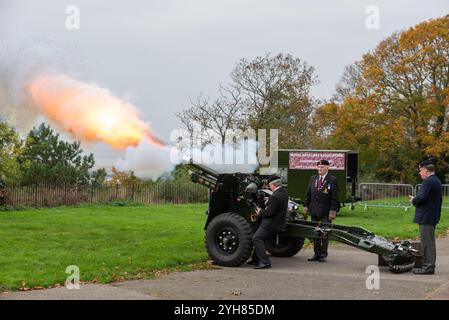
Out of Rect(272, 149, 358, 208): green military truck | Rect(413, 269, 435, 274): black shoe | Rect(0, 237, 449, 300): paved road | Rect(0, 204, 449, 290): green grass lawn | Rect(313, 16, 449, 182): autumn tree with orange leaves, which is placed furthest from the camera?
Rect(313, 16, 449, 182): autumn tree with orange leaves

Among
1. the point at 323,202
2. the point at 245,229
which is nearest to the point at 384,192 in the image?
the point at 323,202

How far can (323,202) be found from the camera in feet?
39.0

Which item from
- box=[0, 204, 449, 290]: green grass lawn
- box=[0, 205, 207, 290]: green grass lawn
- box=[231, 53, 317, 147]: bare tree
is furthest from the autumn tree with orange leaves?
box=[0, 205, 207, 290]: green grass lawn

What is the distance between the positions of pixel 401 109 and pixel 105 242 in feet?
93.9

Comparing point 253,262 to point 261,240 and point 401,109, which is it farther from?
point 401,109

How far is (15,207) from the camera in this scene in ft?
79.7

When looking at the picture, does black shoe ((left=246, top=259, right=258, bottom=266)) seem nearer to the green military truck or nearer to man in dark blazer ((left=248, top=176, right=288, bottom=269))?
man in dark blazer ((left=248, top=176, right=288, bottom=269))

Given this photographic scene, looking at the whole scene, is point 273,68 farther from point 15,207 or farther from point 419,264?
point 419,264

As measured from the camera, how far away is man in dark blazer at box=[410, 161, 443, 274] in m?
10.3

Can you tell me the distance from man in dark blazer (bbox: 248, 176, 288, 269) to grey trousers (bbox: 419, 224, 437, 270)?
2.28 metres

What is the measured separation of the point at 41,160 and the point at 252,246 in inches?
828

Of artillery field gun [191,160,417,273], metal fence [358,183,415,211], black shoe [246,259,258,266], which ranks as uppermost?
metal fence [358,183,415,211]

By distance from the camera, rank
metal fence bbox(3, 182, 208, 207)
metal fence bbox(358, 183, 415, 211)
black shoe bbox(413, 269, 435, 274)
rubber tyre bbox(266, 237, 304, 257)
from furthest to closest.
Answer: metal fence bbox(358, 183, 415, 211) → metal fence bbox(3, 182, 208, 207) → rubber tyre bbox(266, 237, 304, 257) → black shoe bbox(413, 269, 435, 274)

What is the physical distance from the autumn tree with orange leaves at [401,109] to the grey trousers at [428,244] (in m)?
26.8
